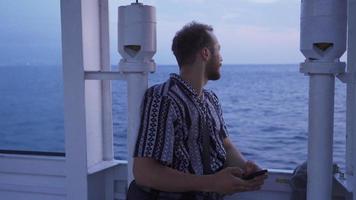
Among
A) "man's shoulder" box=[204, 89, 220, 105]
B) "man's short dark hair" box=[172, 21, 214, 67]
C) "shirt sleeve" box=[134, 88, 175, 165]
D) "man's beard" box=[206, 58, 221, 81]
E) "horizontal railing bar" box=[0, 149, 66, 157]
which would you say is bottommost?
"horizontal railing bar" box=[0, 149, 66, 157]

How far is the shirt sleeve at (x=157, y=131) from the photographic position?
5.23 feet

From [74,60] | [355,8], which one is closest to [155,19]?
[74,60]

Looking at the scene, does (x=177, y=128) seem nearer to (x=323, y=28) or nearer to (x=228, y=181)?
(x=228, y=181)

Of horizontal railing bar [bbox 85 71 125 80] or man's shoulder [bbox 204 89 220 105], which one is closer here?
man's shoulder [bbox 204 89 220 105]

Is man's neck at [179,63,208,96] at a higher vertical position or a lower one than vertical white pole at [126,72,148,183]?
higher

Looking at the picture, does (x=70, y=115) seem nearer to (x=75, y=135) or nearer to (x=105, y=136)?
(x=75, y=135)

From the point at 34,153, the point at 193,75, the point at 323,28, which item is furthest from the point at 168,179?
the point at 34,153

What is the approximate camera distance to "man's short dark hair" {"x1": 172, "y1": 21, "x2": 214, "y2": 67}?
1766 millimetres

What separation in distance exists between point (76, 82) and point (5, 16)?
0.95 m

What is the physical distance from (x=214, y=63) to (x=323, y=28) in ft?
1.42

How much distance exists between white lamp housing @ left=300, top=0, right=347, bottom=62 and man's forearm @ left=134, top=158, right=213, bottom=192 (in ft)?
2.27

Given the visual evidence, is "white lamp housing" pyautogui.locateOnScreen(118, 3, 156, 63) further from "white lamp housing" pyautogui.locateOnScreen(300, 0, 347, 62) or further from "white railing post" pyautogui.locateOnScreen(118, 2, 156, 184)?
"white lamp housing" pyautogui.locateOnScreen(300, 0, 347, 62)

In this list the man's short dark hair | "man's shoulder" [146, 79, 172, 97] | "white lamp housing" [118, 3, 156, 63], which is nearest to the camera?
"man's shoulder" [146, 79, 172, 97]

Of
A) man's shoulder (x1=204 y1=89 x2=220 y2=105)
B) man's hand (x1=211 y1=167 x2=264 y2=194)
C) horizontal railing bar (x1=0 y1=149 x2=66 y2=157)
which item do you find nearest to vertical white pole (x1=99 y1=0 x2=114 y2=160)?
horizontal railing bar (x1=0 y1=149 x2=66 y2=157)
